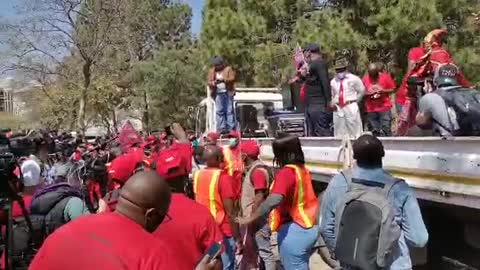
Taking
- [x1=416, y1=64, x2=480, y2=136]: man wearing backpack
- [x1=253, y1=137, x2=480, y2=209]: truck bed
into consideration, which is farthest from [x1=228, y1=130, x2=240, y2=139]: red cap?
[x1=416, y1=64, x2=480, y2=136]: man wearing backpack

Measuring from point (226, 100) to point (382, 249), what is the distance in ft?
23.9

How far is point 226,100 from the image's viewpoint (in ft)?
35.9

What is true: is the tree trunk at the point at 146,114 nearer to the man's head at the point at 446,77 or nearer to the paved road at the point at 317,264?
the paved road at the point at 317,264

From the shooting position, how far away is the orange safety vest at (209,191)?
5473 mm

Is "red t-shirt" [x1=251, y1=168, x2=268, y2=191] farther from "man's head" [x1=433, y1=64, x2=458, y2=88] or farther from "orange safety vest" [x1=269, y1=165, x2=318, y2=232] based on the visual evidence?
"man's head" [x1=433, y1=64, x2=458, y2=88]

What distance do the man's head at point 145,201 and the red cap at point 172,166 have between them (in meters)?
1.31

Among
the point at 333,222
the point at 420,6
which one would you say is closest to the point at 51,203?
the point at 333,222

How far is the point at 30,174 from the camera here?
5.59m

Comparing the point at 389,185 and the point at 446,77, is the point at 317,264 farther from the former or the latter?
the point at 389,185

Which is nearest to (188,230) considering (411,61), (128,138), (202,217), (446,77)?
(202,217)

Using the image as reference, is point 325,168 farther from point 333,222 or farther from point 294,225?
point 333,222

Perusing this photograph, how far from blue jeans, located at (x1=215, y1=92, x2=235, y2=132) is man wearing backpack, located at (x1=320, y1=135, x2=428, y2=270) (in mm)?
6886

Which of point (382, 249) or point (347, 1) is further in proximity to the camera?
point (347, 1)

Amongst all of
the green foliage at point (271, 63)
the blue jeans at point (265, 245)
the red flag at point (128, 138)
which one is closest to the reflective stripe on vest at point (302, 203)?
the blue jeans at point (265, 245)
